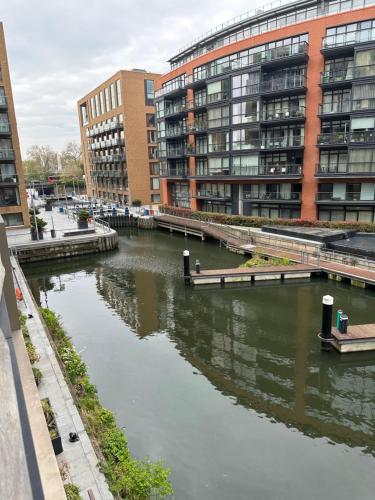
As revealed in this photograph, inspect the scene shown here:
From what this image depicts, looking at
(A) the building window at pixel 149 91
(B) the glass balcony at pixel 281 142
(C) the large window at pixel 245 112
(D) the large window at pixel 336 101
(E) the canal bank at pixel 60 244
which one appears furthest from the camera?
(A) the building window at pixel 149 91

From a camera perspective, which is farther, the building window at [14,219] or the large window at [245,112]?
the building window at [14,219]

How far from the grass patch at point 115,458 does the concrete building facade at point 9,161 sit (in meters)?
34.2

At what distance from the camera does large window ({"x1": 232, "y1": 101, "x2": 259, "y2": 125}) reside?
37.1m

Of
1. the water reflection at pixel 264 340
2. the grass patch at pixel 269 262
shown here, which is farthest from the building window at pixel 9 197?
the grass patch at pixel 269 262

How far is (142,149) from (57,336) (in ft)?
164

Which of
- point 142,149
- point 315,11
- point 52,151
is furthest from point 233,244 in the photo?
point 52,151

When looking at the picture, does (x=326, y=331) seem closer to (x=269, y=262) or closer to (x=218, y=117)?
(x=269, y=262)

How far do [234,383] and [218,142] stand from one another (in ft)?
106

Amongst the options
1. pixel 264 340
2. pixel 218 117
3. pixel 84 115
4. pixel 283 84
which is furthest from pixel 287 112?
pixel 84 115

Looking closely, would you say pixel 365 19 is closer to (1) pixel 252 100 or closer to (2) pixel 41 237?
(1) pixel 252 100

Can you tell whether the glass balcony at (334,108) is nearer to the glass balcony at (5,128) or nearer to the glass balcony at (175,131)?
the glass balcony at (175,131)

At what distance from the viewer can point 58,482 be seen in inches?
274

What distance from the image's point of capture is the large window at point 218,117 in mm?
39938

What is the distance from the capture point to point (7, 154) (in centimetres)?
4072
